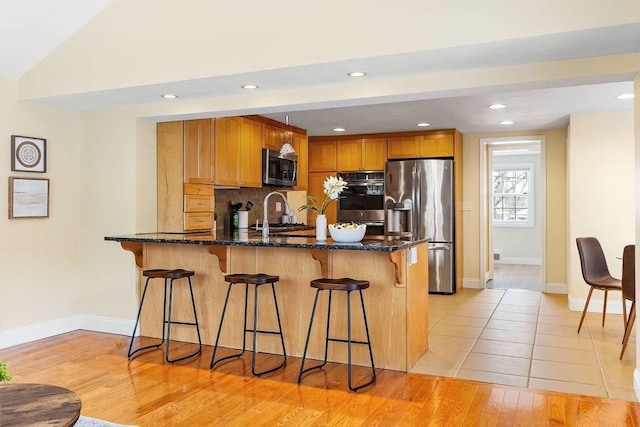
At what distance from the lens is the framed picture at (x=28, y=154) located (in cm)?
422

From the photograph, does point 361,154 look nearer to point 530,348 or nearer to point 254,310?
point 530,348

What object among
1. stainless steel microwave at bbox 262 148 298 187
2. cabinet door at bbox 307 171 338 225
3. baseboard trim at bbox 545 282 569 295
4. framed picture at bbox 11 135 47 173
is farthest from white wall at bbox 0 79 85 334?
baseboard trim at bbox 545 282 569 295

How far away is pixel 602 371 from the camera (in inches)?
140

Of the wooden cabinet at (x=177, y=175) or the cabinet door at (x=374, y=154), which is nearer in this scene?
the wooden cabinet at (x=177, y=175)

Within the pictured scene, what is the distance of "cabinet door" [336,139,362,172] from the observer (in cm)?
739

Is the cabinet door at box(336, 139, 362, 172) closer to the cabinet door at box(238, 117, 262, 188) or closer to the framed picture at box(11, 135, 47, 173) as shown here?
the cabinet door at box(238, 117, 262, 188)

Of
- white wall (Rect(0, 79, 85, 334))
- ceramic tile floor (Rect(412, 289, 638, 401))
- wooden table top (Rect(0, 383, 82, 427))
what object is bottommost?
ceramic tile floor (Rect(412, 289, 638, 401))

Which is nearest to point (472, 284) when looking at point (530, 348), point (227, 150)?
point (530, 348)

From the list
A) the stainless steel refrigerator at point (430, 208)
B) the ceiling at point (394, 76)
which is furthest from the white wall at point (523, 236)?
the ceiling at point (394, 76)

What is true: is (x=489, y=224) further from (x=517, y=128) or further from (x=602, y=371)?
(x=602, y=371)

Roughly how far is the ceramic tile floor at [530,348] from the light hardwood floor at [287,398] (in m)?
0.21

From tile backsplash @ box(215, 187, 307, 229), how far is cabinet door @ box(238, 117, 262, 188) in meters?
0.53

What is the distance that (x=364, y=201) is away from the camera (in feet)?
Result: 23.9

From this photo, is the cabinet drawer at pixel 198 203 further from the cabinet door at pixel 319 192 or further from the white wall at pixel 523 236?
the white wall at pixel 523 236
